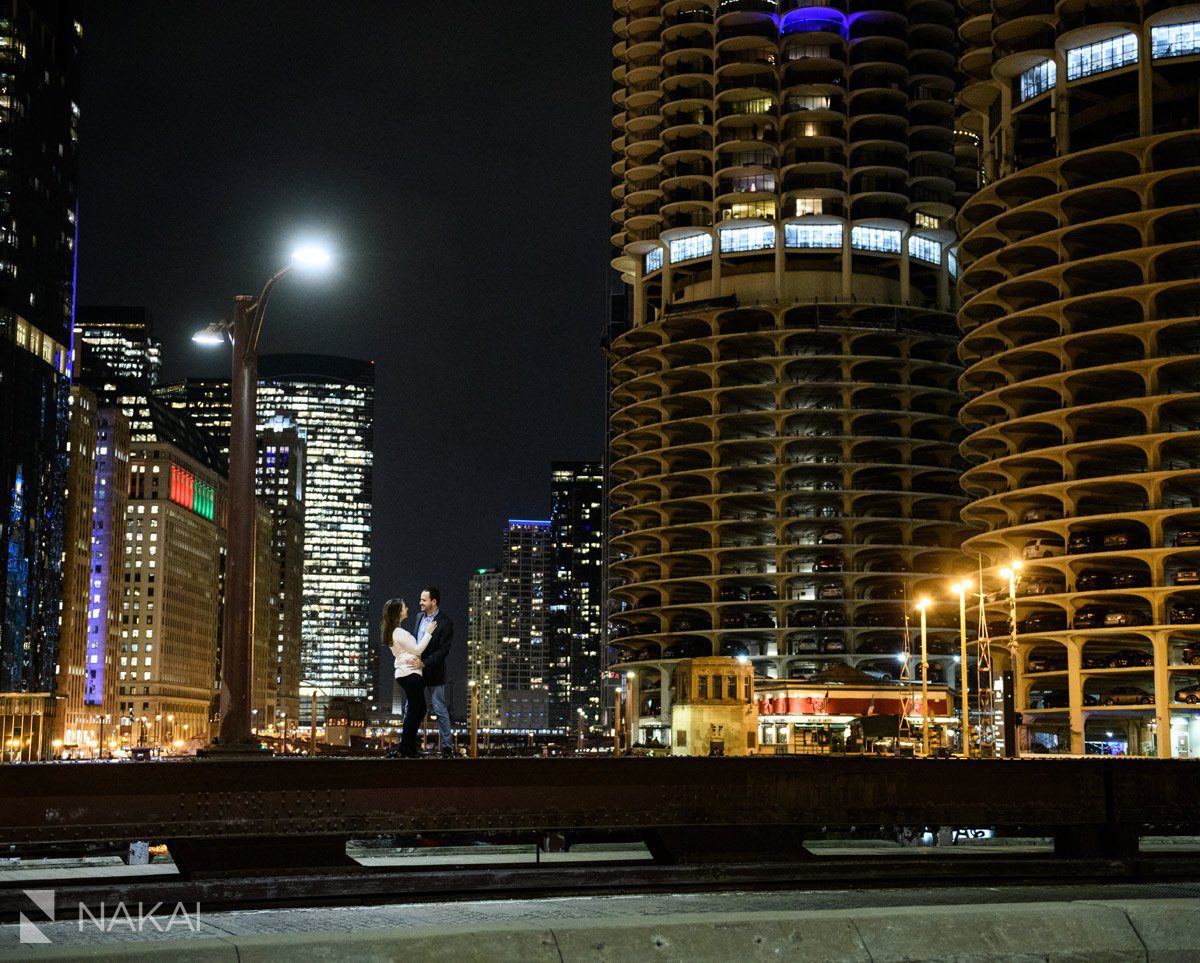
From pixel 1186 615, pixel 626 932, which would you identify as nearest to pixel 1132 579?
pixel 1186 615

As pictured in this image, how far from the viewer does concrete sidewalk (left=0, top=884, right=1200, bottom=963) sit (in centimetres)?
966

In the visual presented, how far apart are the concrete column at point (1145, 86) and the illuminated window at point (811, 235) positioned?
42029 millimetres

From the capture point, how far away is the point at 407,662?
19.8 meters

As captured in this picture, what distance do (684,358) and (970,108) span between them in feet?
119

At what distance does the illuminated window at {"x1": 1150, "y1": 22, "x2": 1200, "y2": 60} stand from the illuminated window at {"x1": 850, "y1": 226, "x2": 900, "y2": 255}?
1622 inches

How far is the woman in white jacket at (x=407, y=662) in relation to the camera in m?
19.2

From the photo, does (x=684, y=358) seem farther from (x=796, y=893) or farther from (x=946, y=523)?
(x=796, y=893)

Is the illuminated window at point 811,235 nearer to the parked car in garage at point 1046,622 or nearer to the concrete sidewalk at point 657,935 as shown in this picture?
the parked car in garage at point 1046,622

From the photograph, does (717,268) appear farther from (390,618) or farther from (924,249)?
(390,618)

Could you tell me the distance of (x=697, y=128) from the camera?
14988cm

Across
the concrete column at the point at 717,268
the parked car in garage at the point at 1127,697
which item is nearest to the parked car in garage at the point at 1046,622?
the parked car in garage at the point at 1127,697

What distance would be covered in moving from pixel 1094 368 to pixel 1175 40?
25.4 m

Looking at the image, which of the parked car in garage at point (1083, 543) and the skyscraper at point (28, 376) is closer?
the parked car in garage at point (1083, 543)

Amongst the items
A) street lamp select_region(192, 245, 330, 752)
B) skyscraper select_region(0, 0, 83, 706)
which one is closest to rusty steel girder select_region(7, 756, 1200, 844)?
street lamp select_region(192, 245, 330, 752)
